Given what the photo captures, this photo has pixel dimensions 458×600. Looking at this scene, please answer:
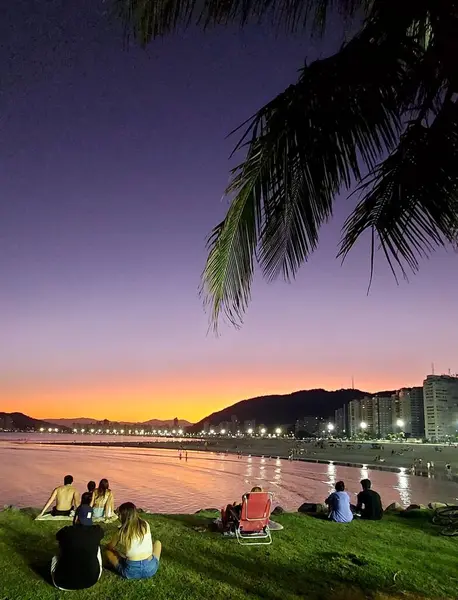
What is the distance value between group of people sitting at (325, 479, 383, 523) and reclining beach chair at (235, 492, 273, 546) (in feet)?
7.50

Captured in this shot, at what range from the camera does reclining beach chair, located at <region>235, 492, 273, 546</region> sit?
840cm

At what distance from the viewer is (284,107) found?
330cm

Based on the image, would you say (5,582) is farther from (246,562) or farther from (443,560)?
(443,560)

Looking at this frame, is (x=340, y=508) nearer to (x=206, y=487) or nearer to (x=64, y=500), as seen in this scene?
(x=64, y=500)

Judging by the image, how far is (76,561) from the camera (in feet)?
19.1

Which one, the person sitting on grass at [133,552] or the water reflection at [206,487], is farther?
the water reflection at [206,487]

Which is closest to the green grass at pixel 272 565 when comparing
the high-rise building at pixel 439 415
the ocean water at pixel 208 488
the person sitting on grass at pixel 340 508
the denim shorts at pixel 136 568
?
the denim shorts at pixel 136 568

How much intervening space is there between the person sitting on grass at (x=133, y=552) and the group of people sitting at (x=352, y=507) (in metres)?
5.02

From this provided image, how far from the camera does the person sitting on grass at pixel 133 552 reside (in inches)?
246

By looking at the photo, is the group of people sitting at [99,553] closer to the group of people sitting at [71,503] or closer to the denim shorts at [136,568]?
the denim shorts at [136,568]

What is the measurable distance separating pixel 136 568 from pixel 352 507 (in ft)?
22.1

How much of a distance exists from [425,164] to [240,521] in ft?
23.0

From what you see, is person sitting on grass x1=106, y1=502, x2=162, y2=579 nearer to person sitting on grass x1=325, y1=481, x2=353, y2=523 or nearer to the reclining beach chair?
the reclining beach chair

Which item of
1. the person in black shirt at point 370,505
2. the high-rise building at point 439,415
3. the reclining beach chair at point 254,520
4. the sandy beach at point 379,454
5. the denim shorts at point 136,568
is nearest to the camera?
the denim shorts at point 136,568
